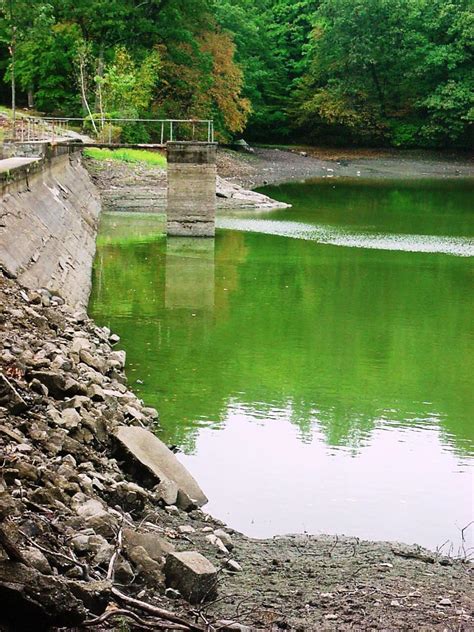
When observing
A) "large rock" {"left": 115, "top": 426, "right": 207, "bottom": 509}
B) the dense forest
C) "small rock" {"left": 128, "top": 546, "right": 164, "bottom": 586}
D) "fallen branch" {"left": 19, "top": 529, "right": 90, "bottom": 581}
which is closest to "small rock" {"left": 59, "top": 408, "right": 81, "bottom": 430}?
"large rock" {"left": 115, "top": 426, "right": 207, "bottom": 509}

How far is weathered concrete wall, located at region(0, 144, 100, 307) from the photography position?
18192 mm

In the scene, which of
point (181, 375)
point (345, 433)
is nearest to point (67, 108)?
point (181, 375)

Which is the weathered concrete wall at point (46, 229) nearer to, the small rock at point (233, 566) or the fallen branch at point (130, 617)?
the small rock at point (233, 566)

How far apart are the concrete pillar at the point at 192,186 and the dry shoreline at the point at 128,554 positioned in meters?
20.5

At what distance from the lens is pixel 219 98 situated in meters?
55.8

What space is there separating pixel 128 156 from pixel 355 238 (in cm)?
1204

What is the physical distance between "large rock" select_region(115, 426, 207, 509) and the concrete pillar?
71.0 ft

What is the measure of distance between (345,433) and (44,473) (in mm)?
5864

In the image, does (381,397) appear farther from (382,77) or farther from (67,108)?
(382,77)

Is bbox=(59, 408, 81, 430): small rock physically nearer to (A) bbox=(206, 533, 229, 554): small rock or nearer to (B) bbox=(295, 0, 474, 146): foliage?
(A) bbox=(206, 533, 229, 554): small rock

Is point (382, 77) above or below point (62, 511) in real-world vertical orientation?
above

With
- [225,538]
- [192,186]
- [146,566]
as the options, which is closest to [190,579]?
[146,566]

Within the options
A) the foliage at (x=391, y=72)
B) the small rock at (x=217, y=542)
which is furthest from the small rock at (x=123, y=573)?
the foliage at (x=391, y=72)

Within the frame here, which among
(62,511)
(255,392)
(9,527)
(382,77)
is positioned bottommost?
(255,392)
